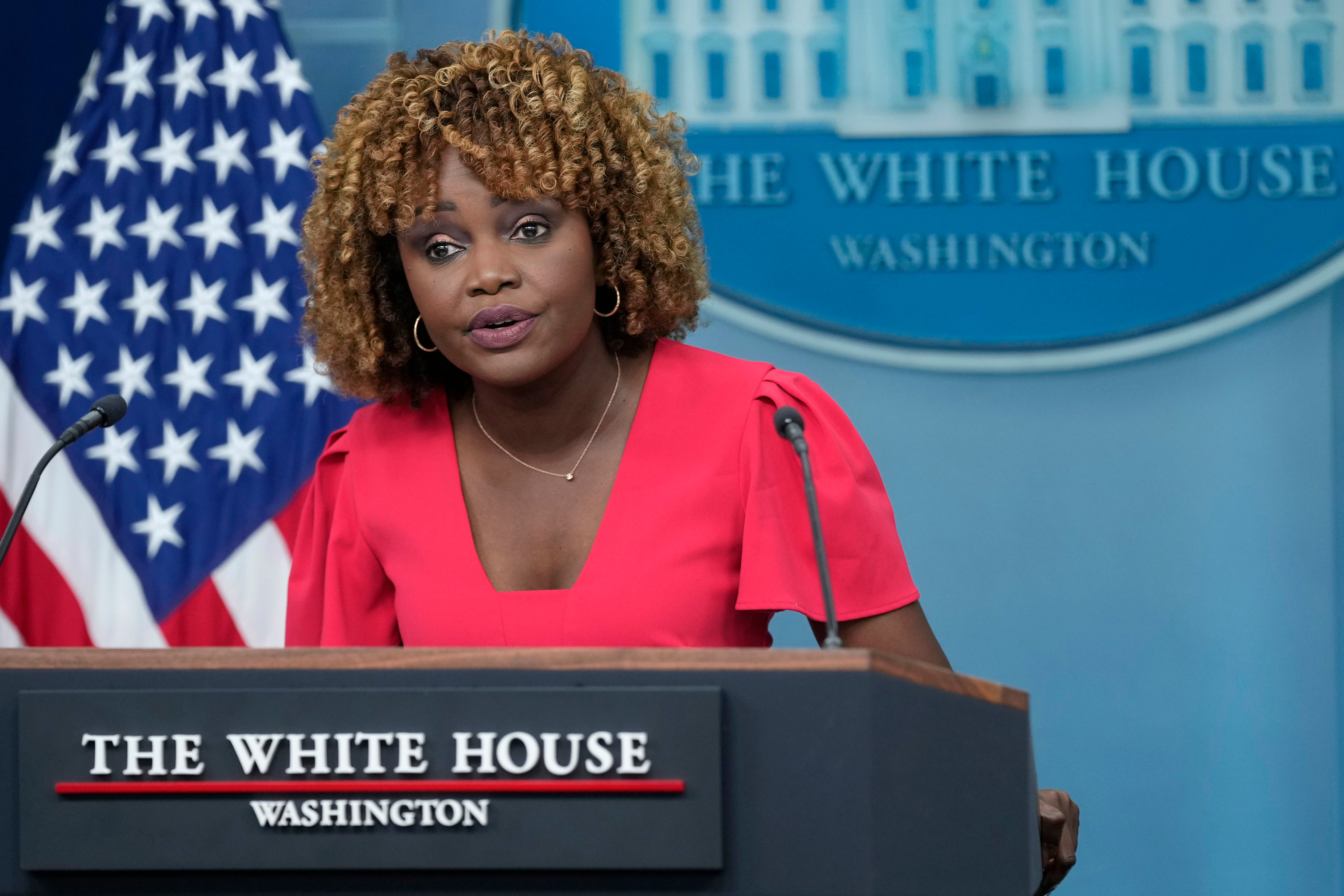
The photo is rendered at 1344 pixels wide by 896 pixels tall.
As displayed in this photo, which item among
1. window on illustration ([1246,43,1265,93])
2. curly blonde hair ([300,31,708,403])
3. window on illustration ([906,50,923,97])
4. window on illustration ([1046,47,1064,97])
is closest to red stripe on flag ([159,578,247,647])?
curly blonde hair ([300,31,708,403])

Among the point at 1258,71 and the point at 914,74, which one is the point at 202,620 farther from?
the point at 1258,71

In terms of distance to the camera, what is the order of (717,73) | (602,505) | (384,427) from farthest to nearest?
(717,73) → (384,427) → (602,505)

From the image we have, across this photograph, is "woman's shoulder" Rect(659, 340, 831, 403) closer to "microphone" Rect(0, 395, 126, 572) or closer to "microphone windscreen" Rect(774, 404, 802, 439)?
"microphone windscreen" Rect(774, 404, 802, 439)

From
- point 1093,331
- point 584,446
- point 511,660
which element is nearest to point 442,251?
point 584,446

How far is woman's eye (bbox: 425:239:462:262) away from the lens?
1544 mm

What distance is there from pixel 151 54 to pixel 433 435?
1.65 m

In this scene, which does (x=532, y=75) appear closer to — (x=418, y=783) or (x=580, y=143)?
(x=580, y=143)

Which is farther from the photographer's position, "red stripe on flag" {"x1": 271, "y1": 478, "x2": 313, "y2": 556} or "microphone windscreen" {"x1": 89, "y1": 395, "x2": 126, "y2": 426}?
"red stripe on flag" {"x1": 271, "y1": 478, "x2": 313, "y2": 556}

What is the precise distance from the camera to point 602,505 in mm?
1606

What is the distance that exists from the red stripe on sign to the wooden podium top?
80 millimetres

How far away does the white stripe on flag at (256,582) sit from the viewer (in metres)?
2.82

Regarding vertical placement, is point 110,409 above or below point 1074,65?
below

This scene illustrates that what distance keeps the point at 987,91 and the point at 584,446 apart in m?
1.54

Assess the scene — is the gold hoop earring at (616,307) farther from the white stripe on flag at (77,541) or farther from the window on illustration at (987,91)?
the white stripe on flag at (77,541)
